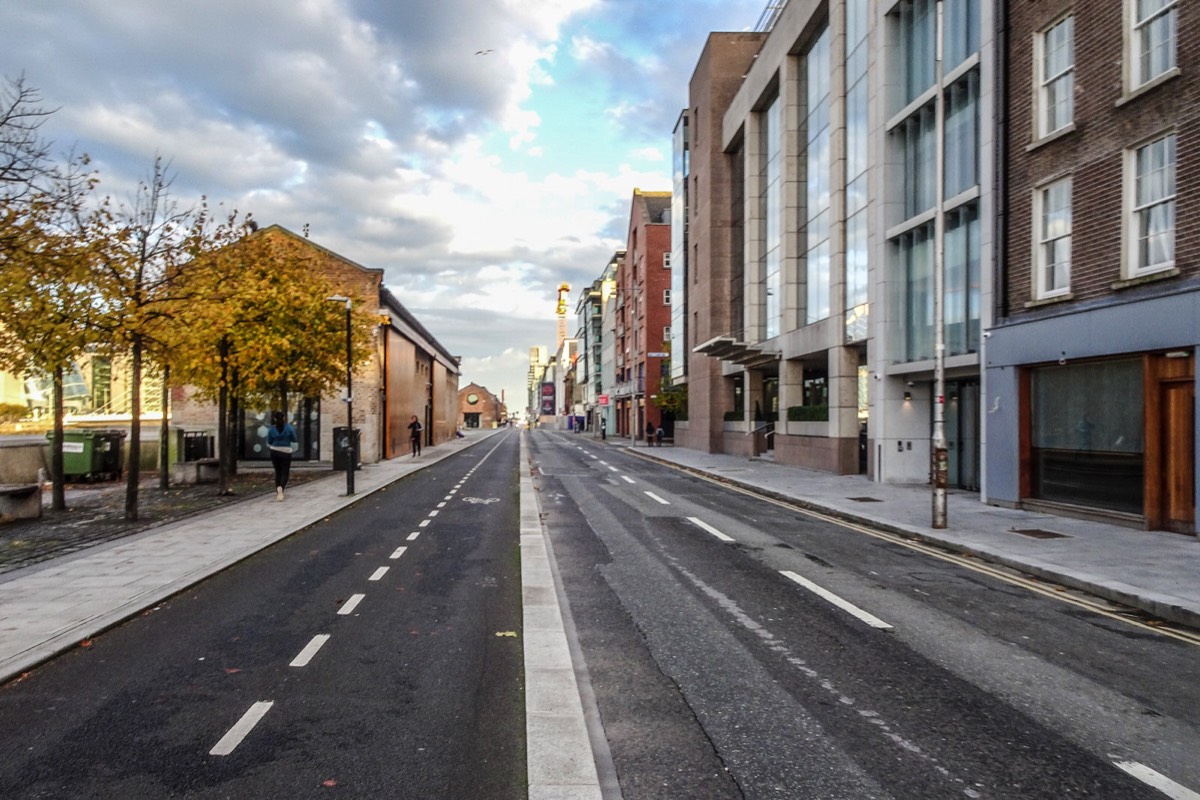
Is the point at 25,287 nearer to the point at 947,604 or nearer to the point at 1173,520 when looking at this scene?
the point at 947,604

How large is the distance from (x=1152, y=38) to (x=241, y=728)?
16.3 meters

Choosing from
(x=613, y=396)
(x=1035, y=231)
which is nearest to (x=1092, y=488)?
(x=1035, y=231)

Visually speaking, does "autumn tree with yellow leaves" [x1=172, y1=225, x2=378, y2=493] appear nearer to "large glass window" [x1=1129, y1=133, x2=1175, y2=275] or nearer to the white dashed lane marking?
the white dashed lane marking

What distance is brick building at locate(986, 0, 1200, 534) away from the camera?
40.9ft

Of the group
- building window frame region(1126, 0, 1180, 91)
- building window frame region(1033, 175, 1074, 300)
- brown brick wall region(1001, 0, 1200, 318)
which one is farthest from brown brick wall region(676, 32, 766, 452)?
building window frame region(1126, 0, 1180, 91)

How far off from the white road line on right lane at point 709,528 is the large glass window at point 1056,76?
1019 centimetres

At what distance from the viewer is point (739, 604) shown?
8.03 meters

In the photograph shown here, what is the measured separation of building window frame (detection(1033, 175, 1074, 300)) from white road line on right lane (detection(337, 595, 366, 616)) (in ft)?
45.3

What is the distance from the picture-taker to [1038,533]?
41.7 feet

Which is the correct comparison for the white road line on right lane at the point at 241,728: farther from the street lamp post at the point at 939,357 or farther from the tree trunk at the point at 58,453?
the tree trunk at the point at 58,453

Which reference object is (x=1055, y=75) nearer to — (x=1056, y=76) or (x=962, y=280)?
(x=1056, y=76)

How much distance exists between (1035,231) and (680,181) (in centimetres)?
3913

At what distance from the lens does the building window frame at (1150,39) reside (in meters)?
12.7

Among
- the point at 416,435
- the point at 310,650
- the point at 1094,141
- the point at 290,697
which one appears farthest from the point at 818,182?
the point at 290,697
